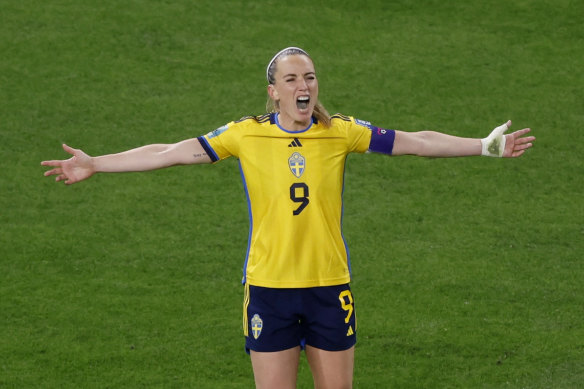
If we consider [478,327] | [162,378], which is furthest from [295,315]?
[478,327]

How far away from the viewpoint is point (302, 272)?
628cm

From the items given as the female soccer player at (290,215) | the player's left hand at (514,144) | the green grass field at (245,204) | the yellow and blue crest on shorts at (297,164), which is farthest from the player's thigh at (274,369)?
the green grass field at (245,204)

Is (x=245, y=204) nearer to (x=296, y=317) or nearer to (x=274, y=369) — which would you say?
(x=296, y=317)

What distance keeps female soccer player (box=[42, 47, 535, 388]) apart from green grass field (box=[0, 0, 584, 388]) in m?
2.38

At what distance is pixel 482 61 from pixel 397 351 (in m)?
6.54

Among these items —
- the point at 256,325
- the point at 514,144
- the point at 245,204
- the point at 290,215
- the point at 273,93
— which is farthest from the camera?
the point at 245,204

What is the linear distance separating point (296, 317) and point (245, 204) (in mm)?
5525

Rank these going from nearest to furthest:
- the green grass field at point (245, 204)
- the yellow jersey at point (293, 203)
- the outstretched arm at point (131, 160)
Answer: the yellow jersey at point (293, 203) → the outstretched arm at point (131, 160) → the green grass field at point (245, 204)

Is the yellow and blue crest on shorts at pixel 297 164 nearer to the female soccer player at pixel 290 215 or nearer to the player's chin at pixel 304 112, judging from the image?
the female soccer player at pixel 290 215

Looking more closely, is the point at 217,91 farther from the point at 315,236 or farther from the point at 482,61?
the point at 315,236

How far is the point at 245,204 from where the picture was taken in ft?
38.8

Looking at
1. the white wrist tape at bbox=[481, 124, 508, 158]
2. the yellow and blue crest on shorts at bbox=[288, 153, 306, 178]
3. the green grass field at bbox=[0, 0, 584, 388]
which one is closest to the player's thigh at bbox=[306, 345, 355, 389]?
Answer: the yellow and blue crest on shorts at bbox=[288, 153, 306, 178]

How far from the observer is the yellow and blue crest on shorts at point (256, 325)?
633 cm

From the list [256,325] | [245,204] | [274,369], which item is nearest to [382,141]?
[256,325]
